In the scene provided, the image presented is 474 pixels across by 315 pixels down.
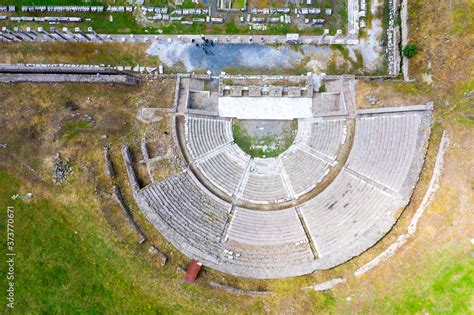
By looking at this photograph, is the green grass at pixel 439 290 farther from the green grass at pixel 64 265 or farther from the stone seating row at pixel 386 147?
the green grass at pixel 64 265

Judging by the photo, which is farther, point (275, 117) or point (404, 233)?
point (275, 117)

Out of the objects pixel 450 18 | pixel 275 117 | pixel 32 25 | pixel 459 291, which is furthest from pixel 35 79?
pixel 459 291

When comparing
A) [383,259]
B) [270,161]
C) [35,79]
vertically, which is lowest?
[383,259]

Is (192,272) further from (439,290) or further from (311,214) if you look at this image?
(439,290)

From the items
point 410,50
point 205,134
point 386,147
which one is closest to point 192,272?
point 205,134

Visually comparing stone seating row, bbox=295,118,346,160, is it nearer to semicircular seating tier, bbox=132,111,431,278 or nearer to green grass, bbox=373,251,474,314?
semicircular seating tier, bbox=132,111,431,278

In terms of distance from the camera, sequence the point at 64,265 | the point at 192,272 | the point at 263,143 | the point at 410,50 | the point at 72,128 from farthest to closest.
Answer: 1. the point at 263,143
2. the point at 410,50
3. the point at 72,128
4. the point at 64,265
5. the point at 192,272

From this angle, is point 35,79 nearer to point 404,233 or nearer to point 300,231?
point 300,231
